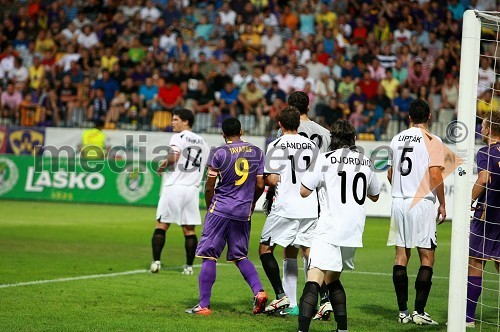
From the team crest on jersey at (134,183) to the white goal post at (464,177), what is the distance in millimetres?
16404

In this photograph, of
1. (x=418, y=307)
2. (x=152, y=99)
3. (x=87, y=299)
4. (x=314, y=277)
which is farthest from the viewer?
(x=152, y=99)

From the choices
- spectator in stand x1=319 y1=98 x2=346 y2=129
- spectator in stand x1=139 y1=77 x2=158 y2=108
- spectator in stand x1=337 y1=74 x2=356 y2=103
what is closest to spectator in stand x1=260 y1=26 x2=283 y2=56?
spectator in stand x1=337 y1=74 x2=356 y2=103

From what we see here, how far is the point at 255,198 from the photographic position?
10.3 meters

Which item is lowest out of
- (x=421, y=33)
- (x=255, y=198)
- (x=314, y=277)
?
(x=314, y=277)

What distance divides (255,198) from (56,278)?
3.62 m

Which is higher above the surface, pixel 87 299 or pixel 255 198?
pixel 255 198

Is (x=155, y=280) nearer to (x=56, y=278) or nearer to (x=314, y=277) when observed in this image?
(x=56, y=278)

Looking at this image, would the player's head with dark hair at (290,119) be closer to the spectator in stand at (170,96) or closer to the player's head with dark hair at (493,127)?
the player's head with dark hair at (493,127)

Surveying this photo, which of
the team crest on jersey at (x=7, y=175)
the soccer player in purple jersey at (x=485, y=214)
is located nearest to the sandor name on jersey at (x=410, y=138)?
the soccer player in purple jersey at (x=485, y=214)

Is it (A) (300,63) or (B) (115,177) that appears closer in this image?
(B) (115,177)

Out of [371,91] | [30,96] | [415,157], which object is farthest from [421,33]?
[415,157]

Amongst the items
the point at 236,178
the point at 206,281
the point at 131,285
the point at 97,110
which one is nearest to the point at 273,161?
the point at 236,178

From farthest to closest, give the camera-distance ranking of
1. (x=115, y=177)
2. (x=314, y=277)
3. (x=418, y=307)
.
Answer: (x=115, y=177) < (x=418, y=307) < (x=314, y=277)

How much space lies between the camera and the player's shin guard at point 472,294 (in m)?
9.72
